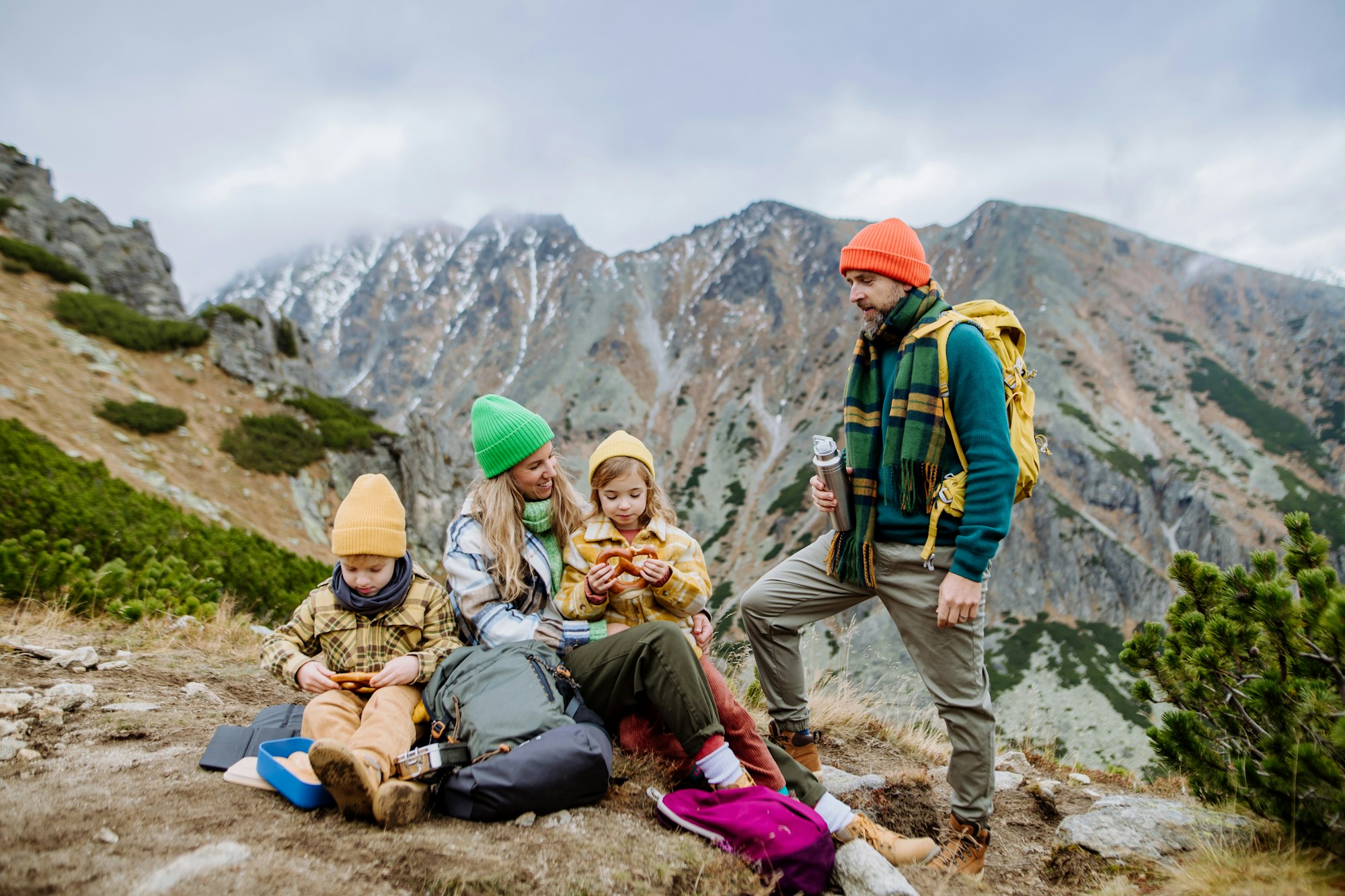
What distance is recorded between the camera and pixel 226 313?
795 inches

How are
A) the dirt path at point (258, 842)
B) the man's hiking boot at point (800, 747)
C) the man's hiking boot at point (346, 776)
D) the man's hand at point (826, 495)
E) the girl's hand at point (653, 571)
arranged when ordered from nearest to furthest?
the dirt path at point (258, 842), the man's hiking boot at point (346, 776), the girl's hand at point (653, 571), the man's hand at point (826, 495), the man's hiking boot at point (800, 747)

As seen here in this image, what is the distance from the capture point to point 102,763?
2.73 m

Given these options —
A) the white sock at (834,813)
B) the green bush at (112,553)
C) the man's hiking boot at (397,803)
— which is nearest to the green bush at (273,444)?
the green bush at (112,553)

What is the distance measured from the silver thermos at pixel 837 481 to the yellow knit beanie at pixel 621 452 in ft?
2.79

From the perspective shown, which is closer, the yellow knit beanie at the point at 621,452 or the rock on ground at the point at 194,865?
the rock on ground at the point at 194,865

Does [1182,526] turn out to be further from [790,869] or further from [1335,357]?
[790,869]

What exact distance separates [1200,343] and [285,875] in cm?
15423

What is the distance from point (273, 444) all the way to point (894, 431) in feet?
58.1

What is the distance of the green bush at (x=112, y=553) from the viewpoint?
5152 mm

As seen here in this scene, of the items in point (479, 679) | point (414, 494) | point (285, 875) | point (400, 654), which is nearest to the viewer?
point (285, 875)

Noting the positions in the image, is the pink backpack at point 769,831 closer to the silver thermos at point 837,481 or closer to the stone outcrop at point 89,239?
the silver thermos at point 837,481

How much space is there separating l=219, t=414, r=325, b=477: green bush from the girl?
15614 mm

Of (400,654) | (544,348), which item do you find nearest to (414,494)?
(400,654)

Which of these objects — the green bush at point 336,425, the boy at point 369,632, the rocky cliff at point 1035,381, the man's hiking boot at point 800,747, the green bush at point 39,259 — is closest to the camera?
the boy at point 369,632
